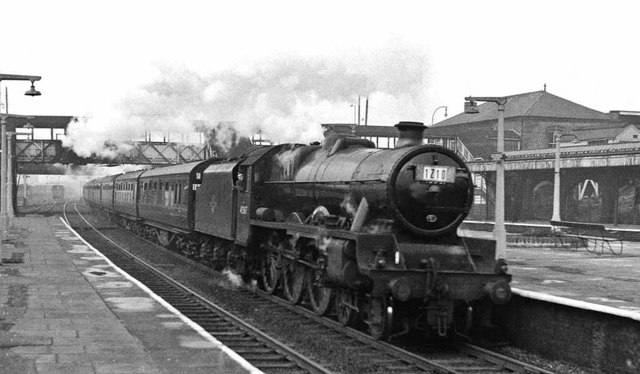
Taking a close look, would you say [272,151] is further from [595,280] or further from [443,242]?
[595,280]

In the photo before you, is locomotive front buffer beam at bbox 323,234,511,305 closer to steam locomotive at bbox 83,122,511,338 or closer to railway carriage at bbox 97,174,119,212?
steam locomotive at bbox 83,122,511,338

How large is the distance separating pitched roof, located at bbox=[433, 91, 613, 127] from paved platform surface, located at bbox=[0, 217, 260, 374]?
48.6m

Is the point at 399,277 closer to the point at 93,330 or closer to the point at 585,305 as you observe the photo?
the point at 585,305

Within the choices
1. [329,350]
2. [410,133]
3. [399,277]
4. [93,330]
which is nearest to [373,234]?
[399,277]

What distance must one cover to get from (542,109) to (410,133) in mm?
51953

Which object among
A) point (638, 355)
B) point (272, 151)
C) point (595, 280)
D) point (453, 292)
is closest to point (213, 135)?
point (272, 151)

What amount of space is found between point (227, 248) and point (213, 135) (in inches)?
301

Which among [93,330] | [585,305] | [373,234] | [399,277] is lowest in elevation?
[93,330]

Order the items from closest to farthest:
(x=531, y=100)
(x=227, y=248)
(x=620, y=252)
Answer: (x=227, y=248)
(x=620, y=252)
(x=531, y=100)

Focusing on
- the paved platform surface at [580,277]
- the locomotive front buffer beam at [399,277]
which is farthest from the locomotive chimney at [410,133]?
the paved platform surface at [580,277]

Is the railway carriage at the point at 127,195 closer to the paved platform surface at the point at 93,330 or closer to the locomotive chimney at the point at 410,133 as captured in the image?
the paved platform surface at the point at 93,330

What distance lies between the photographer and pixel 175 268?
60.9 feet

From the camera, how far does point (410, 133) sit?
Answer: 10.2 metres

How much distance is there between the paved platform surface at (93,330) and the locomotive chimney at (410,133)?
3940 millimetres
